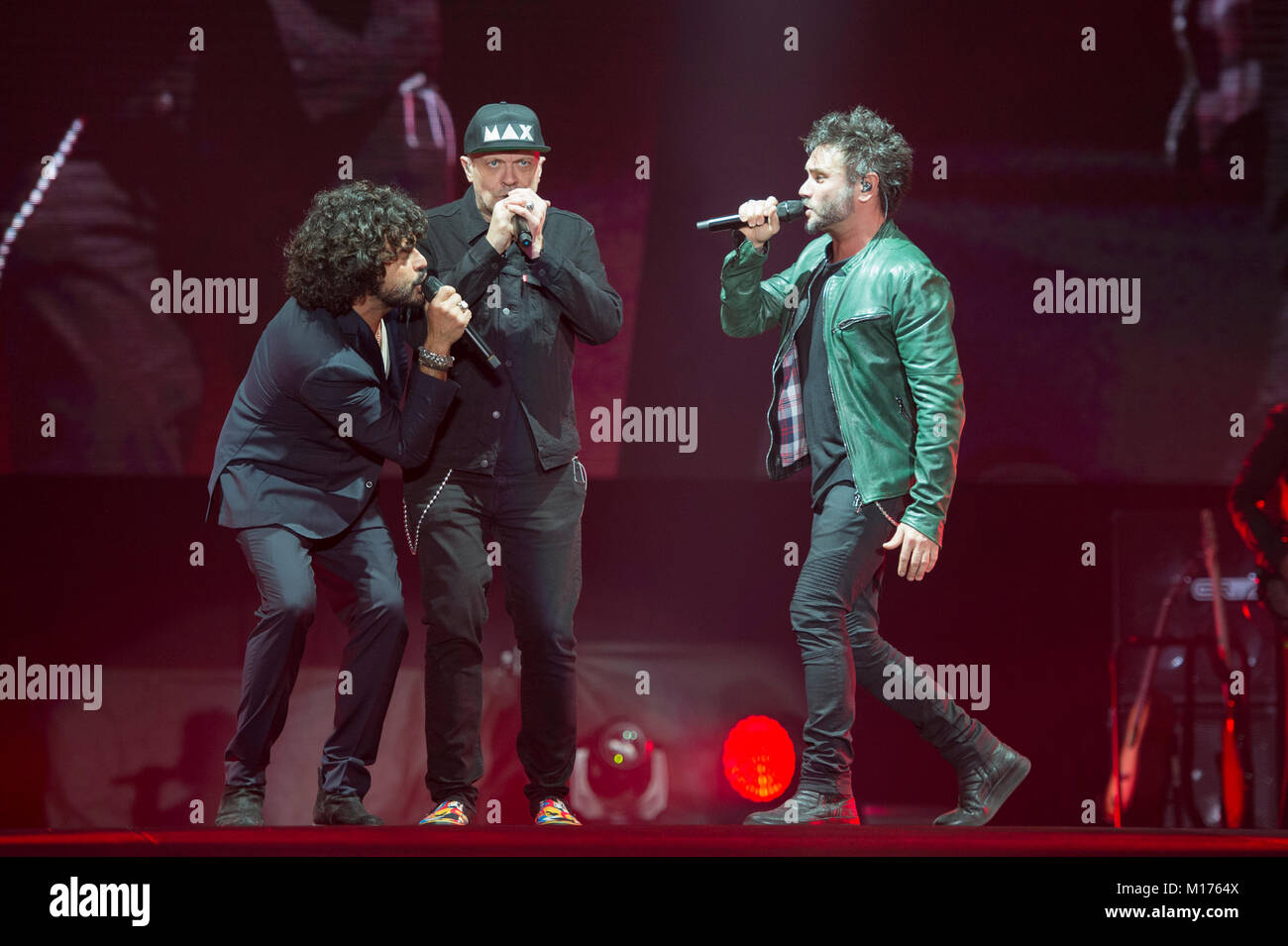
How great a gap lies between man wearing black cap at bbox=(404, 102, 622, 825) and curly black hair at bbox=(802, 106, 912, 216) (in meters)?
0.67

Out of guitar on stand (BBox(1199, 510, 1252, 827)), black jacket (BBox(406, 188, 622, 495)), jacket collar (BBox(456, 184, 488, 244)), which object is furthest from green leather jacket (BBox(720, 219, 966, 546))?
guitar on stand (BBox(1199, 510, 1252, 827))

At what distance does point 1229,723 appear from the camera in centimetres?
423

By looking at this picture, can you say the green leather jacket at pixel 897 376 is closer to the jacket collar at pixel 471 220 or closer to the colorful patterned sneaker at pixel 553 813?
the jacket collar at pixel 471 220

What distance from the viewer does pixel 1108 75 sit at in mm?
4238

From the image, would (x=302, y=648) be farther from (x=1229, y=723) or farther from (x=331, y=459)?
(x=1229, y=723)

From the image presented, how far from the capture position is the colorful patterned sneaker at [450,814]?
115 inches

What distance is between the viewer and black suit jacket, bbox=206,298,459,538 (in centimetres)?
Answer: 297

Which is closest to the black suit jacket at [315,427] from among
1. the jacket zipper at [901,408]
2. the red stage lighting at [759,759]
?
the jacket zipper at [901,408]

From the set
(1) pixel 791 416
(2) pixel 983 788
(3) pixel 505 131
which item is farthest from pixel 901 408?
(3) pixel 505 131

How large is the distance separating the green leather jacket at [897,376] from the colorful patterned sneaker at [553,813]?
101 centimetres

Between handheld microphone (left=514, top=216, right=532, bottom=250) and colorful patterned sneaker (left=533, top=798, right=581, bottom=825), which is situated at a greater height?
→ handheld microphone (left=514, top=216, right=532, bottom=250)

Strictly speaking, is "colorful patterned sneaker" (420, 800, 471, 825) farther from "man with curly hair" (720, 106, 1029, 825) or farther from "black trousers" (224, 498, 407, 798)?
"man with curly hair" (720, 106, 1029, 825)
